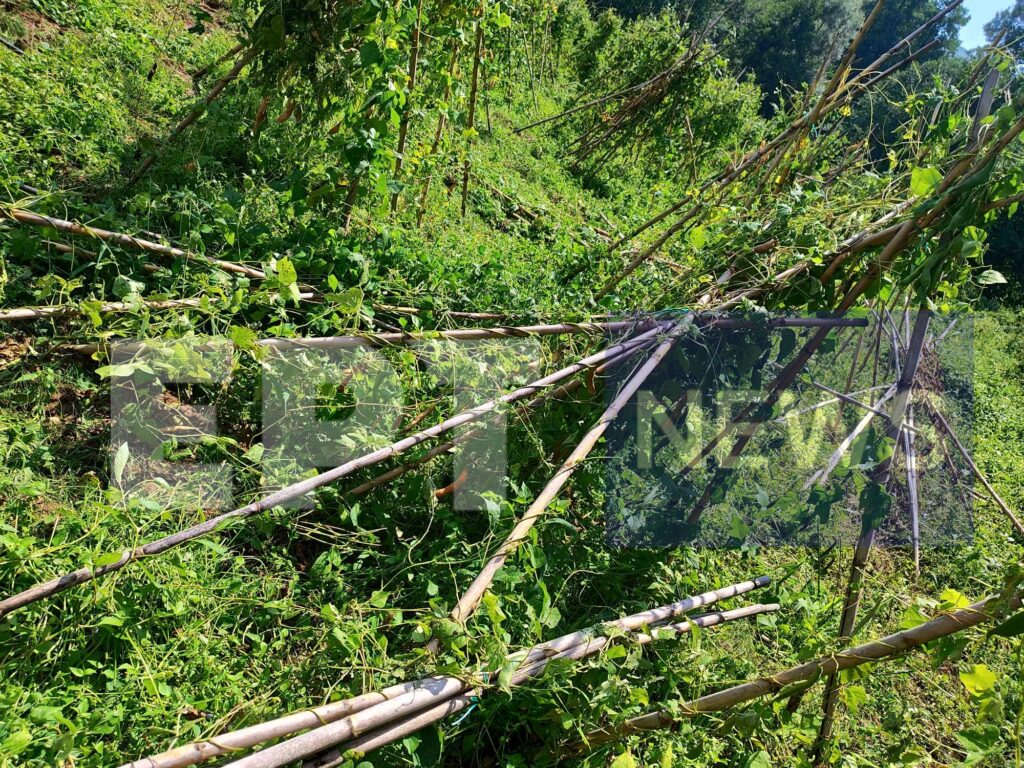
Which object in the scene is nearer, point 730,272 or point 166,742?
point 166,742

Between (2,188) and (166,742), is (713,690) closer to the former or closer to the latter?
(166,742)

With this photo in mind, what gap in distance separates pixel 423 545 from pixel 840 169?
2.84m

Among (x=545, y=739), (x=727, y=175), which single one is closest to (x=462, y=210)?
(x=727, y=175)

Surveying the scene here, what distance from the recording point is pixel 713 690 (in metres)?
1.97

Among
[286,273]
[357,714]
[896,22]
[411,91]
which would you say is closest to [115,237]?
[286,273]

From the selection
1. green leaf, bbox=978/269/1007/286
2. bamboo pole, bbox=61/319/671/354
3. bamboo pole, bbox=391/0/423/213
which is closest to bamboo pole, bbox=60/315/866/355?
bamboo pole, bbox=61/319/671/354

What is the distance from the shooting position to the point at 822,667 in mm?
1544

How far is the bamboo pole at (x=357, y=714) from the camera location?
3.76 ft

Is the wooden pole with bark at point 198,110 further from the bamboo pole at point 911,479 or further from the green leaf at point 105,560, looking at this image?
the bamboo pole at point 911,479

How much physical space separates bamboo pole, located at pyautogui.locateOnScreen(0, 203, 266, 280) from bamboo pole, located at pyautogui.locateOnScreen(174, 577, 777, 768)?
1629 millimetres

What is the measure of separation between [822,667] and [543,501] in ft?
2.52

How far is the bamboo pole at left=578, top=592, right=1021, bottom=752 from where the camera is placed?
1374mm

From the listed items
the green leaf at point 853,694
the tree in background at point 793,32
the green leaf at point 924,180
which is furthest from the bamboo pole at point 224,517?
the tree in background at point 793,32

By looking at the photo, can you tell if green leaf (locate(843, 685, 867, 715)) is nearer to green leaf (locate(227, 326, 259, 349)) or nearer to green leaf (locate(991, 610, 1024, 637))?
green leaf (locate(991, 610, 1024, 637))
